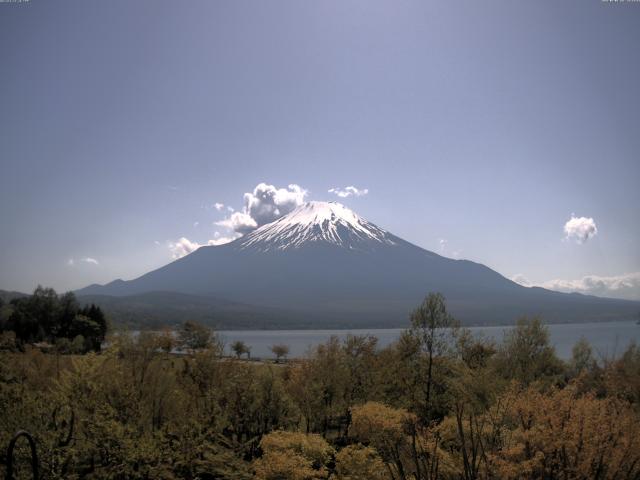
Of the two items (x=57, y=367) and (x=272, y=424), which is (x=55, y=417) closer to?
(x=272, y=424)

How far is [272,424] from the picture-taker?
29094 millimetres

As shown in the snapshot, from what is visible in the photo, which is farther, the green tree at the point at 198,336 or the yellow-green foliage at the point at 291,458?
the green tree at the point at 198,336

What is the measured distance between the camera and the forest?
14.9 meters

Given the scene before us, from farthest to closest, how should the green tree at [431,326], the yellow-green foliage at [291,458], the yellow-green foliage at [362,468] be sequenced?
the green tree at [431,326] → the yellow-green foliage at [362,468] → the yellow-green foliage at [291,458]

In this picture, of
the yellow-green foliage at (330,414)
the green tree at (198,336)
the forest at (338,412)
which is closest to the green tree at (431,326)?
the forest at (338,412)

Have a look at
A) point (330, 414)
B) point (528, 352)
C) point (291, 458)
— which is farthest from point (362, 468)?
point (528, 352)

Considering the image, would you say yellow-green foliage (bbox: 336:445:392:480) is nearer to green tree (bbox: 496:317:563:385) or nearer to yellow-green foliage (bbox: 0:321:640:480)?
yellow-green foliage (bbox: 0:321:640:480)

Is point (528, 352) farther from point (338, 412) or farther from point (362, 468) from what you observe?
point (362, 468)

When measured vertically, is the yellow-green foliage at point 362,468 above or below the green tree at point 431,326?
below

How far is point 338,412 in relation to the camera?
3178cm

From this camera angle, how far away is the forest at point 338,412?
14.9 m

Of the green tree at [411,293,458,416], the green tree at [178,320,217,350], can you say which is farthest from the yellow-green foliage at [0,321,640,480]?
the green tree at [178,320,217,350]

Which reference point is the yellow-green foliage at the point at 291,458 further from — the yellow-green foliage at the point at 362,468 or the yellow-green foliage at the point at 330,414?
the yellow-green foliage at the point at 362,468

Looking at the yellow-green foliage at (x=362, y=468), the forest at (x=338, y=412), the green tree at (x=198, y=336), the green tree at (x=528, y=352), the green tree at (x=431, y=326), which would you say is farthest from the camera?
the green tree at (x=198, y=336)
